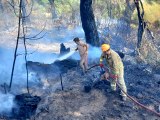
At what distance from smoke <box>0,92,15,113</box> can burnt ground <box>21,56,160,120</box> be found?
89 cm

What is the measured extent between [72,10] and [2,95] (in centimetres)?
1423

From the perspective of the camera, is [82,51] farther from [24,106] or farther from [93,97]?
[24,106]

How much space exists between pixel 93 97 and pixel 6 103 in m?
3.01

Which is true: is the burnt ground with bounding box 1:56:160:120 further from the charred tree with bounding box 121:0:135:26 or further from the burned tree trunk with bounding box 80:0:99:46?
the charred tree with bounding box 121:0:135:26

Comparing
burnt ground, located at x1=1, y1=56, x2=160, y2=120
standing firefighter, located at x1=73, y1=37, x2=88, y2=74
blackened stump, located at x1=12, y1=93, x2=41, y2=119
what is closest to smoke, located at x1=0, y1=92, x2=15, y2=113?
blackened stump, located at x1=12, y1=93, x2=41, y2=119

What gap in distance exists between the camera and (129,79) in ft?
37.6

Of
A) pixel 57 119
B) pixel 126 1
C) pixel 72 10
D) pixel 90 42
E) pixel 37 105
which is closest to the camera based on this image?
pixel 57 119

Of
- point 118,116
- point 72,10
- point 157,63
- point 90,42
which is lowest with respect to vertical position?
point 118,116

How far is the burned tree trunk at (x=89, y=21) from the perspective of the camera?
43.9 feet

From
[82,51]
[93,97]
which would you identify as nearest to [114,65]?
[93,97]

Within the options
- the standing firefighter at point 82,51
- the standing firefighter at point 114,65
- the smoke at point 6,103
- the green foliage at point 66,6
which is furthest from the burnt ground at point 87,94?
the green foliage at point 66,6

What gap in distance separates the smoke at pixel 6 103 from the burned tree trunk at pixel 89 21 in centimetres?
572

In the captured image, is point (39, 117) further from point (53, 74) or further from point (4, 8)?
point (4, 8)

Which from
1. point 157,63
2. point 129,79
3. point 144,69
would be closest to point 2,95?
point 129,79
